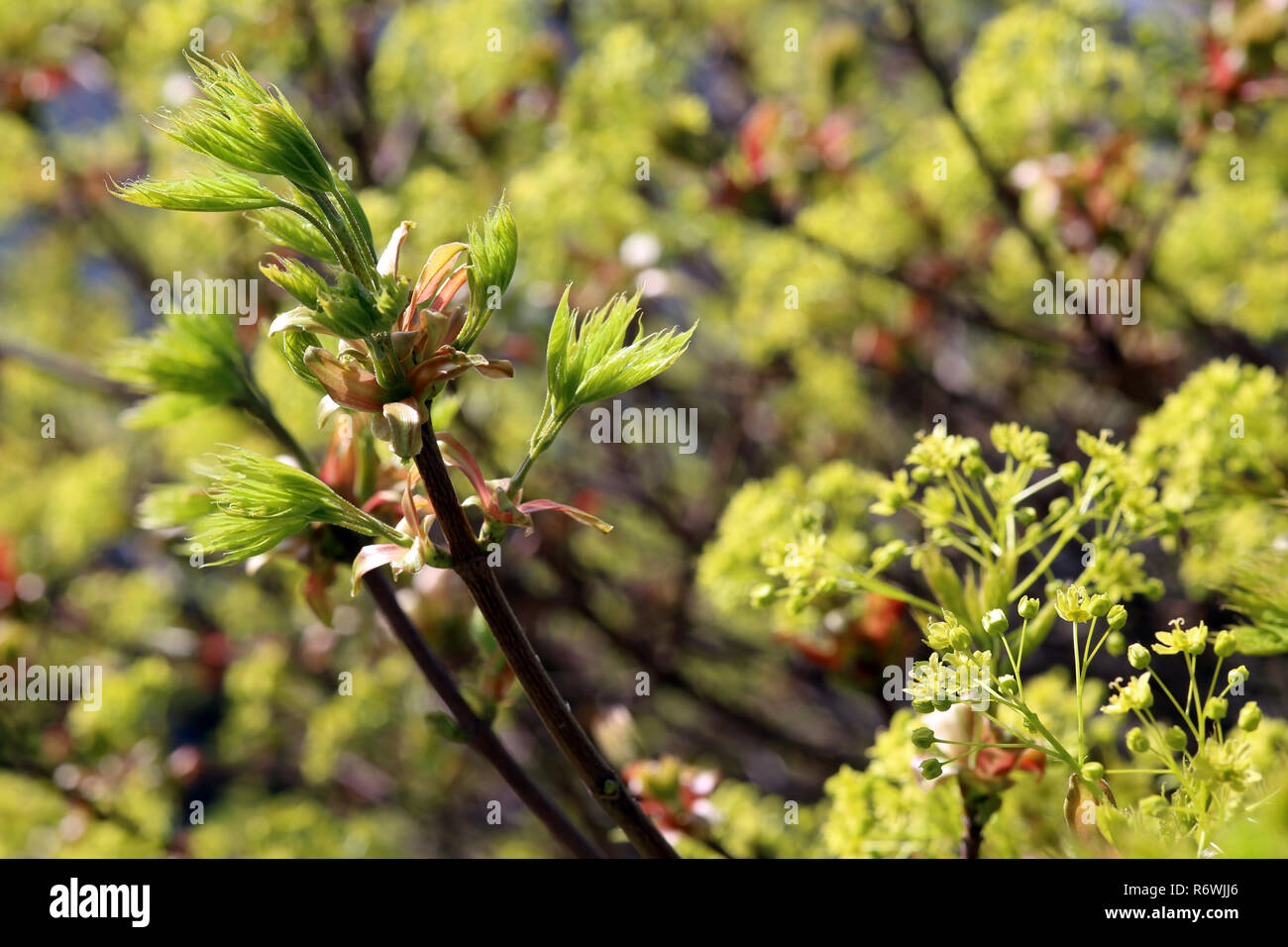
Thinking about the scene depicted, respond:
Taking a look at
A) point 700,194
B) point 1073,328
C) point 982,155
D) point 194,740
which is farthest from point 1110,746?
point 194,740

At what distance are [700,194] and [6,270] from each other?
2919 millimetres

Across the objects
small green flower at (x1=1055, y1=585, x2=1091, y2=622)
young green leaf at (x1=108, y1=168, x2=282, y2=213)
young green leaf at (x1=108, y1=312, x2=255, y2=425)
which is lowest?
small green flower at (x1=1055, y1=585, x2=1091, y2=622)

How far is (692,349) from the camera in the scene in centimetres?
271

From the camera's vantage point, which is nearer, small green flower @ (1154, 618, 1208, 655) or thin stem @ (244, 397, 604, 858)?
small green flower @ (1154, 618, 1208, 655)

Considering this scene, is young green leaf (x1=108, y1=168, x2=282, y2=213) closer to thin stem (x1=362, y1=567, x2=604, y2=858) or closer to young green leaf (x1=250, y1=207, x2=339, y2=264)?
young green leaf (x1=250, y1=207, x2=339, y2=264)

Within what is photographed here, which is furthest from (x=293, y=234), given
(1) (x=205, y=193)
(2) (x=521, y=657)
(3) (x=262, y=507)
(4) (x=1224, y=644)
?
(4) (x=1224, y=644)

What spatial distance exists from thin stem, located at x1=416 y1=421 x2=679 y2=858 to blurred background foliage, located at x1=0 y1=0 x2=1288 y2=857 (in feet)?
0.94

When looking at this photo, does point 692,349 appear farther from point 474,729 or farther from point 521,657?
point 521,657

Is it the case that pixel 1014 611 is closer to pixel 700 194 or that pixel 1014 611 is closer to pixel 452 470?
pixel 452 470

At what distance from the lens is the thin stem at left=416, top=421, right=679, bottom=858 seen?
59 centimetres

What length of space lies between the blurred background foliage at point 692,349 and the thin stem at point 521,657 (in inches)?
11.3

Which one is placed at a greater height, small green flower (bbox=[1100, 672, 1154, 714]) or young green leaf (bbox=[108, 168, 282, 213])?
young green leaf (bbox=[108, 168, 282, 213])

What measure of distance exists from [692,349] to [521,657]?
2.15 meters

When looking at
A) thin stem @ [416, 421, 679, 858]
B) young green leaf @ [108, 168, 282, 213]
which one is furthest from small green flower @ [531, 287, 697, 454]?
young green leaf @ [108, 168, 282, 213]
